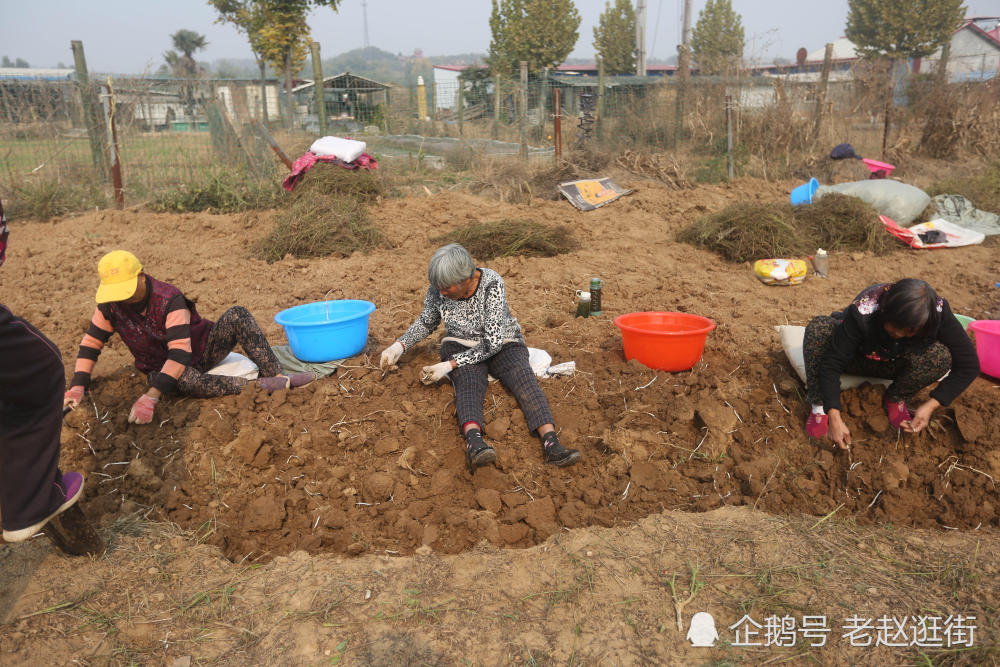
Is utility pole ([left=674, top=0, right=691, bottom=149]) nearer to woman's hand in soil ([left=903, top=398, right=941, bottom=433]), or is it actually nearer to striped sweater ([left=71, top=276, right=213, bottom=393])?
woman's hand in soil ([left=903, top=398, right=941, bottom=433])

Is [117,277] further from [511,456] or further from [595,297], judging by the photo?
[595,297]

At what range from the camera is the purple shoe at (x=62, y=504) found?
2.11 metres

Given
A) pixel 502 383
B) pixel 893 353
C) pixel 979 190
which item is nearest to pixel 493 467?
pixel 502 383

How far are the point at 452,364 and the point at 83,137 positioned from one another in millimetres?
7325

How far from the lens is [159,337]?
3.33m

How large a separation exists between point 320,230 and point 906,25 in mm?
33351

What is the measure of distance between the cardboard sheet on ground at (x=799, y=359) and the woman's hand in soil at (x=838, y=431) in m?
0.36

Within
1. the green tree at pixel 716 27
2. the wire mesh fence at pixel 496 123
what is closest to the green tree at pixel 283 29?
the wire mesh fence at pixel 496 123

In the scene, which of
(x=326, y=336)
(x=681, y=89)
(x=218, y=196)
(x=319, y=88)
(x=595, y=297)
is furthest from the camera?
(x=681, y=89)

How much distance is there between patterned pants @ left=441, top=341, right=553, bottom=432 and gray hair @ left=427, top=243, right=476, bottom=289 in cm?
49

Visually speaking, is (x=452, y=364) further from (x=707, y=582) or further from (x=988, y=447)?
(x=988, y=447)

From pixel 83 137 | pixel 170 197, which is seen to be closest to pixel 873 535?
pixel 170 197

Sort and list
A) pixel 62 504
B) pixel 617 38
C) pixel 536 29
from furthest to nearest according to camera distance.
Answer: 1. pixel 617 38
2. pixel 536 29
3. pixel 62 504

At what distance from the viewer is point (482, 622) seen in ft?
7.42
